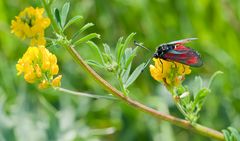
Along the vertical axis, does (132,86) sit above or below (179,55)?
below

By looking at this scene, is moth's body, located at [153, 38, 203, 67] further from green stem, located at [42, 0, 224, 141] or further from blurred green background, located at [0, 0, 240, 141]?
blurred green background, located at [0, 0, 240, 141]

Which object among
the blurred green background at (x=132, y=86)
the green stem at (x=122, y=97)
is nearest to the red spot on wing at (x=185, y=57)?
the green stem at (x=122, y=97)

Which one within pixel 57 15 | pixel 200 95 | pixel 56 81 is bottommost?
pixel 200 95

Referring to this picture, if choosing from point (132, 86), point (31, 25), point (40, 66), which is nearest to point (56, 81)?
point (40, 66)

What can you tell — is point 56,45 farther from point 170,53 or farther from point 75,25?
point 75,25

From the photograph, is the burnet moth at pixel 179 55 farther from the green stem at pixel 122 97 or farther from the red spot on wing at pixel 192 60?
→ the green stem at pixel 122 97

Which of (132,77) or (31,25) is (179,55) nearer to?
(132,77)

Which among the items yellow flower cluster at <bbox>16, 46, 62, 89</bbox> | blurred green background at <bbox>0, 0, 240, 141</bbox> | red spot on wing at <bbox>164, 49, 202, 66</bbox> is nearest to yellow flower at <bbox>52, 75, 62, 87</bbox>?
yellow flower cluster at <bbox>16, 46, 62, 89</bbox>
